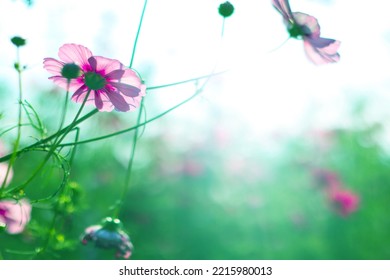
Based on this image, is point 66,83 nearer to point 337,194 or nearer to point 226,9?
point 226,9

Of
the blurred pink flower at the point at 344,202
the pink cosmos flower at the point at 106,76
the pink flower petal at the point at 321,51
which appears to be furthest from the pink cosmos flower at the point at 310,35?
the blurred pink flower at the point at 344,202

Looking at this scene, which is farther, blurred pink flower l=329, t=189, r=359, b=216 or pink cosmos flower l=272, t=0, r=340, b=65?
blurred pink flower l=329, t=189, r=359, b=216

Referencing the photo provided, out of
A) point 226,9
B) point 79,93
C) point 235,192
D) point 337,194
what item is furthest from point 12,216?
point 235,192

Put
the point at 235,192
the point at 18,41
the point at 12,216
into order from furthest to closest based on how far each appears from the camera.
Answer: the point at 235,192 → the point at 12,216 → the point at 18,41

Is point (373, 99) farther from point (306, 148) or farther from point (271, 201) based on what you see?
point (271, 201)

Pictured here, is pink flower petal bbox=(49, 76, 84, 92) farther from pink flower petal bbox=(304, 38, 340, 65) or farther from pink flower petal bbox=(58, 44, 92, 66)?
pink flower petal bbox=(304, 38, 340, 65)

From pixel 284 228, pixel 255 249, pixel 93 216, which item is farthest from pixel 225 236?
pixel 93 216

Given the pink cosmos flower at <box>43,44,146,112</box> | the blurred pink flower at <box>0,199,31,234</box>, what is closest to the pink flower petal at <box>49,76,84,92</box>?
the pink cosmos flower at <box>43,44,146,112</box>

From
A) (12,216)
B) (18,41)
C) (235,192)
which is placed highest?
(235,192)
